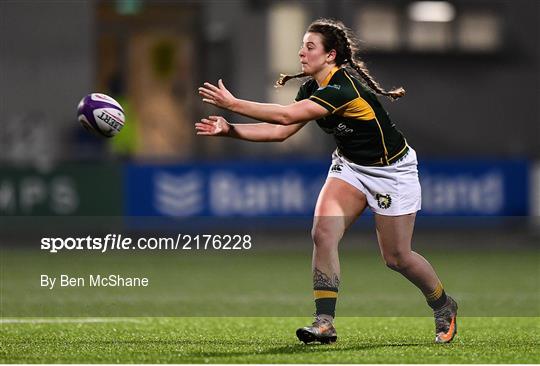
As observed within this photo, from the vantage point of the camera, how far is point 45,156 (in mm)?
21500

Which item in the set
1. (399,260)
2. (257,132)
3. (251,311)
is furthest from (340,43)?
(251,311)

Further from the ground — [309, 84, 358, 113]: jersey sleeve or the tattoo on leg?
[309, 84, 358, 113]: jersey sleeve

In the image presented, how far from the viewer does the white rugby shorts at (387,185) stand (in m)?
8.05

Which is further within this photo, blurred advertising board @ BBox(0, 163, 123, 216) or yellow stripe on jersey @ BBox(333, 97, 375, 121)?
blurred advertising board @ BBox(0, 163, 123, 216)

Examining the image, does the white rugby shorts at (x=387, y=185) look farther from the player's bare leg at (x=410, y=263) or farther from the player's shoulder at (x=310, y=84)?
the player's shoulder at (x=310, y=84)

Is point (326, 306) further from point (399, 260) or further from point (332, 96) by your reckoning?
point (332, 96)

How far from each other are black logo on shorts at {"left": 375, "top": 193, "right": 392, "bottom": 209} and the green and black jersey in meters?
0.21

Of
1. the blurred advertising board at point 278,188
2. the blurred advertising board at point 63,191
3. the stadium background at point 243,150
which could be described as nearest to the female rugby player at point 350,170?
the stadium background at point 243,150

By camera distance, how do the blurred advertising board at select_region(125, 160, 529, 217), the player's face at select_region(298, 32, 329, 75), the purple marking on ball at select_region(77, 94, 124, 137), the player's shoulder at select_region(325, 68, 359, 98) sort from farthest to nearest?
1. the blurred advertising board at select_region(125, 160, 529, 217)
2. the purple marking on ball at select_region(77, 94, 124, 137)
3. the player's face at select_region(298, 32, 329, 75)
4. the player's shoulder at select_region(325, 68, 359, 98)

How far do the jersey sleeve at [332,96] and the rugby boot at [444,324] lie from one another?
1582 millimetres

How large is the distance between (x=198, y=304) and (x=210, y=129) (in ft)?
14.3

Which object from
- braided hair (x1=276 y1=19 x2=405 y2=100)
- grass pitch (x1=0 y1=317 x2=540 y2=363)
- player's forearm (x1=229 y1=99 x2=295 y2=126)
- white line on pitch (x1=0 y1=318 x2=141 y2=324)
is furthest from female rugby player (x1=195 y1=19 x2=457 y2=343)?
white line on pitch (x1=0 y1=318 x2=141 y2=324)

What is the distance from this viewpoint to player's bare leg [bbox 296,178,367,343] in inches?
315

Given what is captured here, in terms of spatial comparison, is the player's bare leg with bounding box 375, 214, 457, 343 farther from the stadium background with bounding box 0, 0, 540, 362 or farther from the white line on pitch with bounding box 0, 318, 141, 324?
the stadium background with bounding box 0, 0, 540, 362
